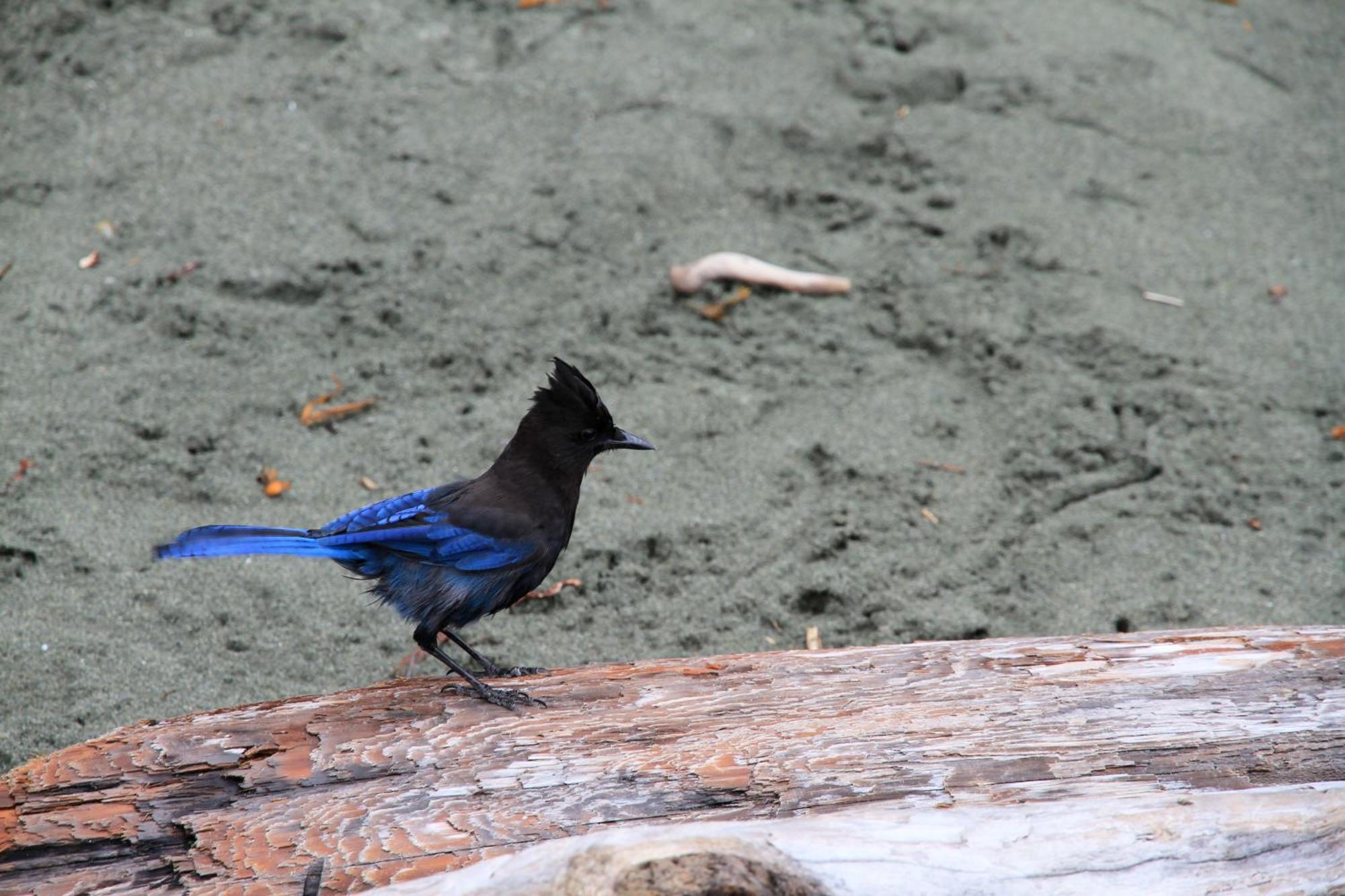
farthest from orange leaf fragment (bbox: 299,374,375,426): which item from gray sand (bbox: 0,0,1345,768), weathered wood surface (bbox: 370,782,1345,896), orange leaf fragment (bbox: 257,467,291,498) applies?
weathered wood surface (bbox: 370,782,1345,896)

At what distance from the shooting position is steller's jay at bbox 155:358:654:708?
2961mm

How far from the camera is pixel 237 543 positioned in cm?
268

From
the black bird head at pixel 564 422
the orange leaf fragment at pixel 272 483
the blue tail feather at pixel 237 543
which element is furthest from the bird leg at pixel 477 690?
the orange leaf fragment at pixel 272 483

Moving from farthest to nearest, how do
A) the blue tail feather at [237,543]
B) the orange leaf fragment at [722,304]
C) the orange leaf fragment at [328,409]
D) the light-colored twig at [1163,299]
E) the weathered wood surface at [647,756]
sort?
the light-colored twig at [1163,299] → the orange leaf fragment at [722,304] → the orange leaf fragment at [328,409] → the blue tail feather at [237,543] → the weathered wood surface at [647,756]

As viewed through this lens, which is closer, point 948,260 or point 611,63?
point 948,260

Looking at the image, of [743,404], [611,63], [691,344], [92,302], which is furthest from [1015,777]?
[611,63]

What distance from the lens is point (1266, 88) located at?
6.51 m

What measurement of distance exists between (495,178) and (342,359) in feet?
4.21

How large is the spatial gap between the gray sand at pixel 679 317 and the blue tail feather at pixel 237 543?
84cm

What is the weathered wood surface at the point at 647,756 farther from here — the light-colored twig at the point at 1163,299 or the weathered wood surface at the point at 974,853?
the light-colored twig at the point at 1163,299

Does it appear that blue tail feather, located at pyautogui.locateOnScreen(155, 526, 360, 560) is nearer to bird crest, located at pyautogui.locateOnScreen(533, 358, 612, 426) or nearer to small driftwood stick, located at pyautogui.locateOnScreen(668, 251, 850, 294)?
bird crest, located at pyautogui.locateOnScreen(533, 358, 612, 426)

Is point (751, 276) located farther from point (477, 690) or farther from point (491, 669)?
point (477, 690)

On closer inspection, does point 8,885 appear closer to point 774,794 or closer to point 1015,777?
point 774,794

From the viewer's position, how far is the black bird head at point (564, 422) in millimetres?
3113
